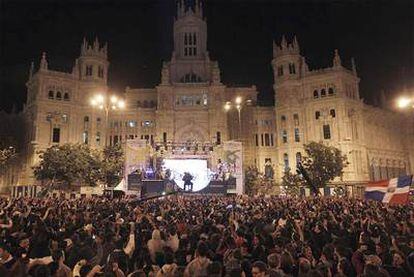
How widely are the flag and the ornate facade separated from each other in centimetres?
4646

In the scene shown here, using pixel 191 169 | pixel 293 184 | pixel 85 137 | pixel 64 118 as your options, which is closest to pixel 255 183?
pixel 293 184

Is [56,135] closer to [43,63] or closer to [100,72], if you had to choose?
[43,63]

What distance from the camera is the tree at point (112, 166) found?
5354 centimetres

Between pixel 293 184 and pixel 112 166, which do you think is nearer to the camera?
pixel 112 166

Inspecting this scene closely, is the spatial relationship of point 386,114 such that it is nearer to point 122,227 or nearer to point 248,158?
point 248,158

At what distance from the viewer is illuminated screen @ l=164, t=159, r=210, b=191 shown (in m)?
47.1

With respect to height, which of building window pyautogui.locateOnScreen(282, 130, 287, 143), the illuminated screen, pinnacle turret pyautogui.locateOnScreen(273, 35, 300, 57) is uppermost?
pinnacle turret pyautogui.locateOnScreen(273, 35, 300, 57)

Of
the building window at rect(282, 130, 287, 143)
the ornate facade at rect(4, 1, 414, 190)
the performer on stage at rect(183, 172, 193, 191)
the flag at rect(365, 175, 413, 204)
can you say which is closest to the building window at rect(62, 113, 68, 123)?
the ornate facade at rect(4, 1, 414, 190)

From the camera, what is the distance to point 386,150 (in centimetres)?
7681

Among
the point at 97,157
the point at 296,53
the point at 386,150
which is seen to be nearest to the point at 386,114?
the point at 386,150

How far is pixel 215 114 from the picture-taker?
7038cm

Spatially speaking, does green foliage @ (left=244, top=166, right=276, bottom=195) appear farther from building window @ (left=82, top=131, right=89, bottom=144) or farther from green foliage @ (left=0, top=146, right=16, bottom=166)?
green foliage @ (left=0, top=146, right=16, bottom=166)

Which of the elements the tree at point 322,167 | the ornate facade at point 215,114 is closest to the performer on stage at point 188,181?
the tree at point 322,167

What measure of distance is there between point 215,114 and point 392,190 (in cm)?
5505
